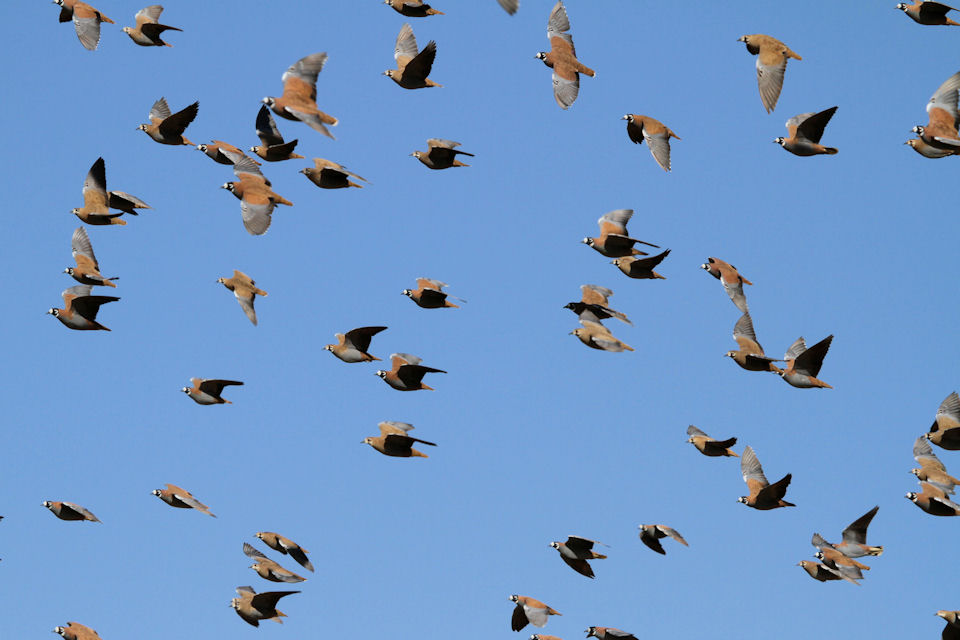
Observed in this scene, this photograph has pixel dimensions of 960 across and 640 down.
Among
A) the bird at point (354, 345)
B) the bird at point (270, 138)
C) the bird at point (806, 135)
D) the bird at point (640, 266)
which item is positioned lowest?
the bird at point (354, 345)

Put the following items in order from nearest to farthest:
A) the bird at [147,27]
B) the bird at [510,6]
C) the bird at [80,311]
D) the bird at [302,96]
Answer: the bird at [510,6]
the bird at [302,96]
the bird at [80,311]
the bird at [147,27]

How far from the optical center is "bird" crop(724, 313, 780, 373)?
1535 inches

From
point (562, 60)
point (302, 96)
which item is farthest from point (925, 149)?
point (302, 96)

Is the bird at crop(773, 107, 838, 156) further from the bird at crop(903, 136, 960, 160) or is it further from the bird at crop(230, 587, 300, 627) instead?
the bird at crop(230, 587, 300, 627)

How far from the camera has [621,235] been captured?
40469mm

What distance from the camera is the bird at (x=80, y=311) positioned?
127ft

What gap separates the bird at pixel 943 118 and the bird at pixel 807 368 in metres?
5.62

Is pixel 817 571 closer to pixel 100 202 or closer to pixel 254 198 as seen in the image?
pixel 254 198

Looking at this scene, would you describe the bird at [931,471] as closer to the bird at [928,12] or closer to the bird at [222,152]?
the bird at [928,12]

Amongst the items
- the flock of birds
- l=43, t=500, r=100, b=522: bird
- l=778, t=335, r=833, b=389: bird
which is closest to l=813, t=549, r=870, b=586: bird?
the flock of birds

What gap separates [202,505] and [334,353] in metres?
5.53

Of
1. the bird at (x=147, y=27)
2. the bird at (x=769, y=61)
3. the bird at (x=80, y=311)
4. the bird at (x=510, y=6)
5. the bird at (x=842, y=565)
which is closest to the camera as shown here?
the bird at (x=510, y=6)

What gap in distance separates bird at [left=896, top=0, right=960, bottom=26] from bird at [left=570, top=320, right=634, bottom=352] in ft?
37.1

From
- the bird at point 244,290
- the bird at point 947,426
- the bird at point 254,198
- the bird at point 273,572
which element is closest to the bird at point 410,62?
the bird at point 254,198
